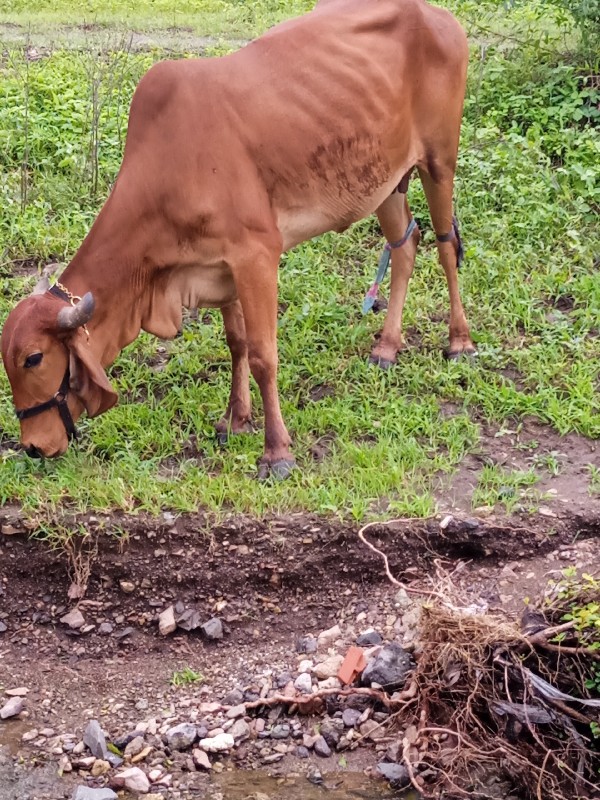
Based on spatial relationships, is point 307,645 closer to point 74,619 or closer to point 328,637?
point 328,637

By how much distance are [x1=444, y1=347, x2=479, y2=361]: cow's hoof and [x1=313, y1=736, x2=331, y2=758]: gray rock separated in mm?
2520

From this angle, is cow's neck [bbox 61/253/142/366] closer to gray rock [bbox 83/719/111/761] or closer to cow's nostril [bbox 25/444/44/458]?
cow's nostril [bbox 25/444/44/458]

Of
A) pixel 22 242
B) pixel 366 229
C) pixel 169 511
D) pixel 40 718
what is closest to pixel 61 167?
pixel 22 242

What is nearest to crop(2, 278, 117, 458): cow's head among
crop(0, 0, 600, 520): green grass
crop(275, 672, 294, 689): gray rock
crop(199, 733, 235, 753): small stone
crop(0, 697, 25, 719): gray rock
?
crop(0, 0, 600, 520): green grass

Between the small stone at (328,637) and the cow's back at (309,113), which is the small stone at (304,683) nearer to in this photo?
the small stone at (328,637)

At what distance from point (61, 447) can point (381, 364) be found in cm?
185

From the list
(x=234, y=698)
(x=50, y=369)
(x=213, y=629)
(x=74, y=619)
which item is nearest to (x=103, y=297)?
(x=50, y=369)

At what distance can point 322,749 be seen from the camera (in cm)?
362

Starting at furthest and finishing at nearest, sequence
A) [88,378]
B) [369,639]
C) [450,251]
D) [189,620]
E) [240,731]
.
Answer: [450,251], [88,378], [189,620], [369,639], [240,731]

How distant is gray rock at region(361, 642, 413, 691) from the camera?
3750mm

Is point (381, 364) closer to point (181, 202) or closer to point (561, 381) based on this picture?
point (561, 381)

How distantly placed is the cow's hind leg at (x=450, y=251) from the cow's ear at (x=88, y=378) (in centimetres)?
207

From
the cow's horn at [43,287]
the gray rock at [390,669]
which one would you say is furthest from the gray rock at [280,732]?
the cow's horn at [43,287]

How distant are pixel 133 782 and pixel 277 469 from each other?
158cm
